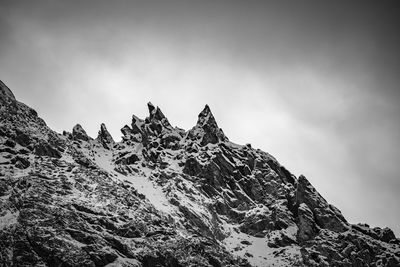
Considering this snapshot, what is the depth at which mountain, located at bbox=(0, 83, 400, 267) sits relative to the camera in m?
117

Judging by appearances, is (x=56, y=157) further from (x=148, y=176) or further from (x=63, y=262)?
(x=63, y=262)

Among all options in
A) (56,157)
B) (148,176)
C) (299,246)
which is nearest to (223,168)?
(148,176)

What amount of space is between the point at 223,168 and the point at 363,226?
189 ft

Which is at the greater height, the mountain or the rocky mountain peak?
the rocky mountain peak

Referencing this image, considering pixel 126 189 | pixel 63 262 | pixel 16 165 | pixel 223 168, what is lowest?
pixel 63 262

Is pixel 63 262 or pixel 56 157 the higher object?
pixel 56 157

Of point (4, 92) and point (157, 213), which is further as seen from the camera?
point (4, 92)

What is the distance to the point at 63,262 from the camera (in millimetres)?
108938

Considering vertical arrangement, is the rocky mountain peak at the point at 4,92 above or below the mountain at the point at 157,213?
above

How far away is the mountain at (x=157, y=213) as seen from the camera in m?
117

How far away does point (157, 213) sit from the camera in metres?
150

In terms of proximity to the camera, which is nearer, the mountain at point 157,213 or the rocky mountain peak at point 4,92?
the mountain at point 157,213

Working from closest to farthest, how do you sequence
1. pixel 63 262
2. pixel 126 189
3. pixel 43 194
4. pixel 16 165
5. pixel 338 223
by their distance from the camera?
pixel 63 262
pixel 43 194
pixel 16 165
pixel 126 189
pixel 338 223

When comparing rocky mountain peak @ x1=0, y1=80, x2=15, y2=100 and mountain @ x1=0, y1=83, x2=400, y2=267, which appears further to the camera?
rocky mountain peak @ x1=0, y1=80, x2=15, y2=100
